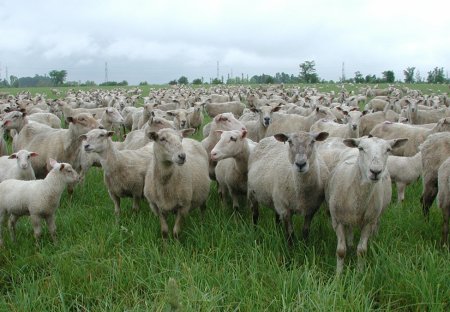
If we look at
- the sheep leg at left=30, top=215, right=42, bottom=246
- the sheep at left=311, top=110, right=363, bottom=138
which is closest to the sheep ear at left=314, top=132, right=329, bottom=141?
the sheep leg at left=30, top=215, right=42, bottom=246

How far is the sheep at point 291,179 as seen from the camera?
177 inches

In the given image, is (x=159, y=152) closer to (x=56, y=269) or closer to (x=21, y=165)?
(x=56, y=269)

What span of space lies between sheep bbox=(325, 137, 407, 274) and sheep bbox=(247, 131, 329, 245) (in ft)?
1.16

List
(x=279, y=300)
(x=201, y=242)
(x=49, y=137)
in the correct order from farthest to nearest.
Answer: (x=49, y=137) < (x=201, y=242) < (x=279, y=300)

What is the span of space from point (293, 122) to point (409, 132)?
2.70 m

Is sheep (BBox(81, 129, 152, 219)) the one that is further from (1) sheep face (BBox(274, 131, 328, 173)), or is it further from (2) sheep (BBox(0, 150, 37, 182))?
(1) sheep face (BBox(274, 131, 328, 173))

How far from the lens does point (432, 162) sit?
5.93 meters

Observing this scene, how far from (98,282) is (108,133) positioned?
9.34ft

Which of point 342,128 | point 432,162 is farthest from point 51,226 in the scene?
point 342,128

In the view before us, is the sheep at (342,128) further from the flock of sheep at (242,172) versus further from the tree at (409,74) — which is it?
the tree at (409,74)

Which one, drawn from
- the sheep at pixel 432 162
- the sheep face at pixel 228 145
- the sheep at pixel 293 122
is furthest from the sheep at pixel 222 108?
the sheep at pixel 432 162

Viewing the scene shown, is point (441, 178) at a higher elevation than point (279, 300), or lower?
higher

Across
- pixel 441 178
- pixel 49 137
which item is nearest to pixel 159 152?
pixel 441 178

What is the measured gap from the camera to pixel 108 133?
20.9ft
